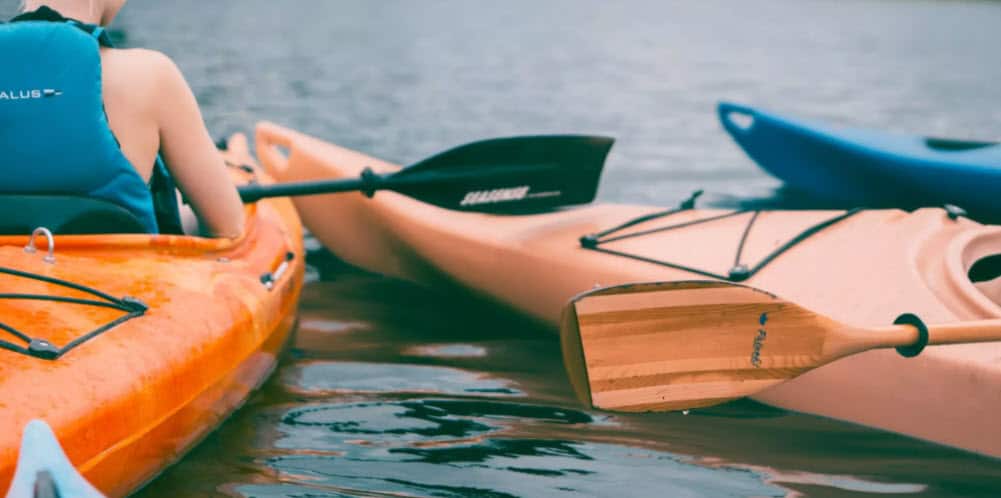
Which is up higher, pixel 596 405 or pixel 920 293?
pixel 920 293

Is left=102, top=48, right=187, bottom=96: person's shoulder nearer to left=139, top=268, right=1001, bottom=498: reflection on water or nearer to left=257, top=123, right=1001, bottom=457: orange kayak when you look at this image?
left=139, top=268, right=1001, bottom=498: reflection on water

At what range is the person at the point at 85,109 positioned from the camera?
257cm

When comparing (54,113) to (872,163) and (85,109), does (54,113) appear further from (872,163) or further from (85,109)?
(872,163)

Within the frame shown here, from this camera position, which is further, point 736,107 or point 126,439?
point 736,107

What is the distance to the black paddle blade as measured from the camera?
416cm

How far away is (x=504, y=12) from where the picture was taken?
40938mm

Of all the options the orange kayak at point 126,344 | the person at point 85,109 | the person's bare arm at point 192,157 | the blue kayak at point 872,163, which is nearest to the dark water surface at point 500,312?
the orange kayak at point 126,344

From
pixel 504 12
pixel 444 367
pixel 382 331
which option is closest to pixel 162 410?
pixel 444 367

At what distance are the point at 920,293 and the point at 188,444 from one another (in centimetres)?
185

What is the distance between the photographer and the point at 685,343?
8.62 feet

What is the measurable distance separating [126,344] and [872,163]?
369 cm

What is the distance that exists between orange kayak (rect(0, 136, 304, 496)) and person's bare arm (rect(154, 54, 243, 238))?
0.08 metres

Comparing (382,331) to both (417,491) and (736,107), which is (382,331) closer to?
(417,491)

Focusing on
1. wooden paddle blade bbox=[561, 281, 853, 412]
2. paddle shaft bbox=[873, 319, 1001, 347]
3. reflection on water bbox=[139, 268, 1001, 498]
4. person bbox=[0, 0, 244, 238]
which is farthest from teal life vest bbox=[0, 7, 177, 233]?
paddle shaft bbox=[873, 319, 1001, 347]
